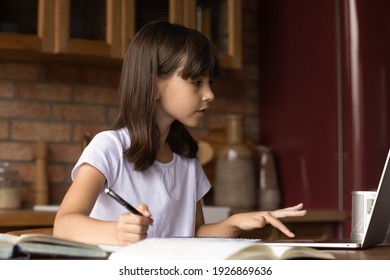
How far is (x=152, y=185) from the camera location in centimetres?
169

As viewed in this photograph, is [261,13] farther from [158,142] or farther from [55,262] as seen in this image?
[55,262]

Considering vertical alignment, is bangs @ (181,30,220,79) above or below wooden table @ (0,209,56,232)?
above

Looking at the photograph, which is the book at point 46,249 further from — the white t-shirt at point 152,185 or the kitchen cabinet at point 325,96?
the kitchen cabinet at point 325,96

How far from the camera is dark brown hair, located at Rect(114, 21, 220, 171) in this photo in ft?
5.33

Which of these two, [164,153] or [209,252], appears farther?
[164,153]

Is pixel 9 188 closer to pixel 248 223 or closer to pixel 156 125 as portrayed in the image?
pixel 156 125

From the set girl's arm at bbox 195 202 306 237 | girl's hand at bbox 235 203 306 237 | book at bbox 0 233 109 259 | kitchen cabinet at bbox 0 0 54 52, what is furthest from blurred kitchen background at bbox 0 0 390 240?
book at bbox 0 233 109 259

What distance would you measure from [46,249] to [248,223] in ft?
2.29

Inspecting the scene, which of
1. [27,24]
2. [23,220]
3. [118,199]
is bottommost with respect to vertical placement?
[23,220]

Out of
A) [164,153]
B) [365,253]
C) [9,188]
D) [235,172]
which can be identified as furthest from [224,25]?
[365,253]

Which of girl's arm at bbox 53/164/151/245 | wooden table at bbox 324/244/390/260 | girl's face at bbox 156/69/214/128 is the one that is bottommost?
wooden table at bbox 324/244/390/260

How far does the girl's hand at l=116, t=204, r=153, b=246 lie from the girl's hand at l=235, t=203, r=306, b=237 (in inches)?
13.6

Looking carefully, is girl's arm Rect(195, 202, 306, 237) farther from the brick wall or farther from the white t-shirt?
the brick wall

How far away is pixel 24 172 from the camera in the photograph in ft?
Answer: 9.08
